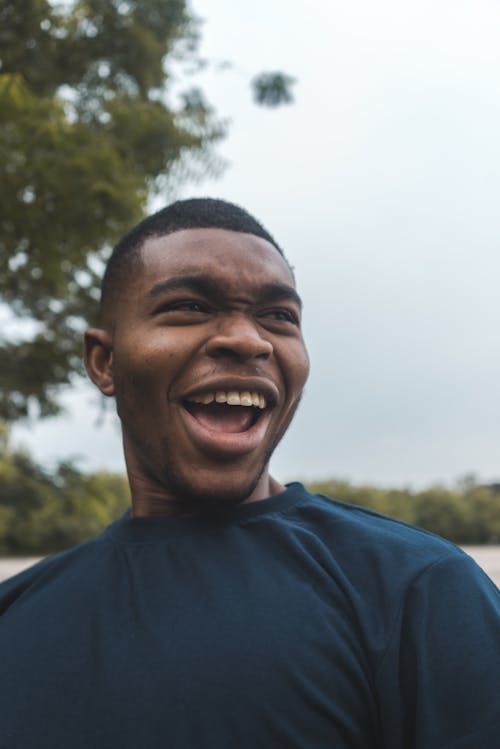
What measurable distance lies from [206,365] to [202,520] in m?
0.30

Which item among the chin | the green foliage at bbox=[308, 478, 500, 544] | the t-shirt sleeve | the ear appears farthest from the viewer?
the green foliage at bbox=[308, 478, 500, 544]

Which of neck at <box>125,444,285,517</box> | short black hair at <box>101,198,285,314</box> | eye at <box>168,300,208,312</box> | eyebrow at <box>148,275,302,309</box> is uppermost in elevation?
short black hair at <box>101,198,285,314</box>

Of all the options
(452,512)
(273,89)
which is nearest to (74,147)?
(273,89)

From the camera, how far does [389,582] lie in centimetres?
124

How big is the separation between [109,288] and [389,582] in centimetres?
92

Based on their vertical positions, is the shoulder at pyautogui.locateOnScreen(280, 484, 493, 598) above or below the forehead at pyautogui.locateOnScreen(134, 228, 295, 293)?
below

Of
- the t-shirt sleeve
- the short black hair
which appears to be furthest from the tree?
the t-shirt sleeve

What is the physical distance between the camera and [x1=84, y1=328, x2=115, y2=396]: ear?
1.73 metres

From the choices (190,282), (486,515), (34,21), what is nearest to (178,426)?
(190,282)

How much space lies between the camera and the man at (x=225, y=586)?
116 centimetres

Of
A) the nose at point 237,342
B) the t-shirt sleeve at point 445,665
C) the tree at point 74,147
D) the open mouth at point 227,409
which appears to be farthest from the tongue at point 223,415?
the tree at point 74,147

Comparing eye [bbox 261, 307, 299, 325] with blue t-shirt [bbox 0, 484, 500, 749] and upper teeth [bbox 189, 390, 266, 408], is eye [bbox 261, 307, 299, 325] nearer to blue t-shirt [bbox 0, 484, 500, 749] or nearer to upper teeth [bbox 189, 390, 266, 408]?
upper teeth [bbox 189, 390, 266, 408]

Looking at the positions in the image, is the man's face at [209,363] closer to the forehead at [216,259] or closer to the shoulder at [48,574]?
the forehead at [216,259]

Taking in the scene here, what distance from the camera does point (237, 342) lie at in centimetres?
146
